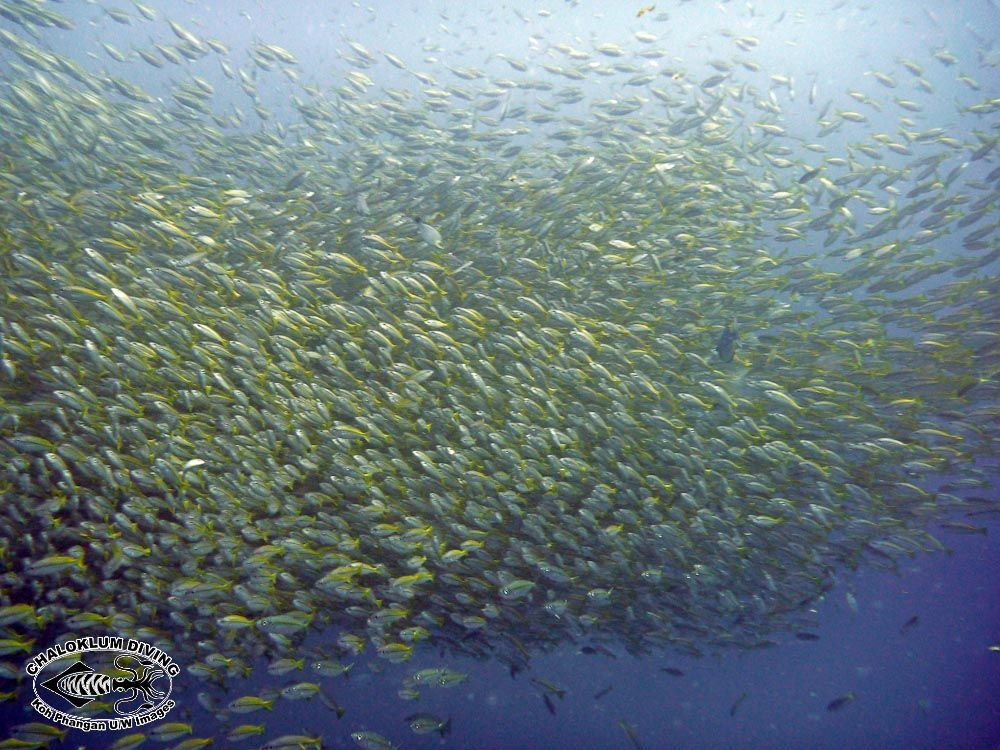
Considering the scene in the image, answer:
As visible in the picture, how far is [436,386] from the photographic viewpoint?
6.18 metres

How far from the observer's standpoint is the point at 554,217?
7.21 metres

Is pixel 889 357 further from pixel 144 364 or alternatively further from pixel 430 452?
pixel 144 364

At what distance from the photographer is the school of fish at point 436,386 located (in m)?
5.42

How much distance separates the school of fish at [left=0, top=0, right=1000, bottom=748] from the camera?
542 centimetres

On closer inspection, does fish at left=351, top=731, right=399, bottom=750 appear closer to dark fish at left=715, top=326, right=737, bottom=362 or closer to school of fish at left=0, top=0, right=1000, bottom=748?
school of fish at left=0, top=0, right=1000, bottom=748
